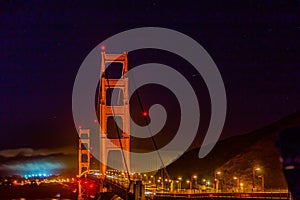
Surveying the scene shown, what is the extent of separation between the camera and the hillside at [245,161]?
7047 centimetres

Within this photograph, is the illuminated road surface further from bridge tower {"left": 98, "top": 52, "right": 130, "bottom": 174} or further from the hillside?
bridge tower {"left": 98, "top": 52, "right": 130, "bottom": 174}

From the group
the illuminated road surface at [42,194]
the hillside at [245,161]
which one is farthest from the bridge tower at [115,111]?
the illuminated road surface at [42,194]

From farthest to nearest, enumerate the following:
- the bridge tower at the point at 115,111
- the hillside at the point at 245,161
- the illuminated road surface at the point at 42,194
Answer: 1. the illuminated road surface at the point at 42,194
2. the hillside at the point at 245,161
3. the bridge tower at the point at 115,111

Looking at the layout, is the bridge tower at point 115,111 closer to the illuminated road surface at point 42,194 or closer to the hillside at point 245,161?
the hillside at point 245,161

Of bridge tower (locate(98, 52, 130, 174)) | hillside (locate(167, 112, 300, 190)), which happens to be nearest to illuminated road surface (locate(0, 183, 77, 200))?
hillside (locate(167, 112, 300, 190))

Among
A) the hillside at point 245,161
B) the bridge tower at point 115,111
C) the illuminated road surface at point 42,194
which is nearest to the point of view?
the bridge tower at point 115,111

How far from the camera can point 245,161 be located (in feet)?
278

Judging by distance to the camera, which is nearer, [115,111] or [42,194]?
[115,111]

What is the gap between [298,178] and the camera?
3.41 metres

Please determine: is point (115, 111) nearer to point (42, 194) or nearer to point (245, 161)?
point (245, 161)

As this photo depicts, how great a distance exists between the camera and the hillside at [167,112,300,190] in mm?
70475

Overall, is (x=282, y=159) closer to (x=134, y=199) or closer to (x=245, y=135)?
(x=134, y=199)

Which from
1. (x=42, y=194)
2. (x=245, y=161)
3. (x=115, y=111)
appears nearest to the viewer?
(x=115, y=111)

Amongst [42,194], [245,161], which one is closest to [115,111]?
[245,161]
